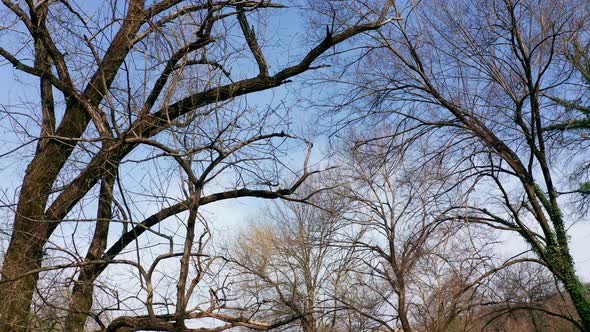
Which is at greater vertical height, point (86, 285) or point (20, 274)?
point (20, 274)

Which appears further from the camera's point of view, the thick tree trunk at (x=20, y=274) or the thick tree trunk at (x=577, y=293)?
the thick tree trunk at (x=577, y=293)

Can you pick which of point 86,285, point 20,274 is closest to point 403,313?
point 86,285

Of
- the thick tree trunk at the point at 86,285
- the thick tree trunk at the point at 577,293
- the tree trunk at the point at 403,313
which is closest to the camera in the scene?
the thick tree trunk at the point at 86,285

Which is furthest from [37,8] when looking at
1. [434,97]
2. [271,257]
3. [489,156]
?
[271,257]

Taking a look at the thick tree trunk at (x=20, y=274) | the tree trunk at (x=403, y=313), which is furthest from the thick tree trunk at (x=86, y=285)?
the tree trunk at (x=403, y=313)

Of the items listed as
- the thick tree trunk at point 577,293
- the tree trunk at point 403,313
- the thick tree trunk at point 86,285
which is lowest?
the thick tree trunk at point 86,285

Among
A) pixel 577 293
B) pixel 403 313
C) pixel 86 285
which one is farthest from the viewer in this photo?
pixel 403 313

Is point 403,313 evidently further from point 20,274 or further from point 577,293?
point 20,274

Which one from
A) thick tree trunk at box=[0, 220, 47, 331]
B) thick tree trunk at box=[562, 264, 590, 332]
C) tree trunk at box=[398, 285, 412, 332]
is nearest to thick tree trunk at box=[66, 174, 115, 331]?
thick tree trunk at box=[0, 220, 47, 331]

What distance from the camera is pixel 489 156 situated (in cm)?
1344

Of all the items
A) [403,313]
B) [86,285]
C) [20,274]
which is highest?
[403,313]

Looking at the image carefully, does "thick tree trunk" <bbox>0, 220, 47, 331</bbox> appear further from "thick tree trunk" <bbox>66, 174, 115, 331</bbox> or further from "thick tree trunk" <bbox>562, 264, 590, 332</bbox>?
"thick tree trunk" <bbox>562, 264, 590, 332</bbox>

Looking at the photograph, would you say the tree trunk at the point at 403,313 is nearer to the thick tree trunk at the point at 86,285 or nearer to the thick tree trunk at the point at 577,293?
the thick tree trunk at the point at 577,293

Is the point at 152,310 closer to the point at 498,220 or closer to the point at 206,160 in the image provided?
the point at 206,160
